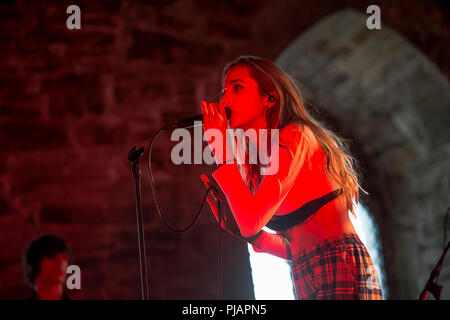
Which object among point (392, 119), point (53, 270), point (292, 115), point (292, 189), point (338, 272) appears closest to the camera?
point (338, 272)

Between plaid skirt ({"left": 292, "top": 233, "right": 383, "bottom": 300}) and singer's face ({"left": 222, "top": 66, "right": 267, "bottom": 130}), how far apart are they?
45 centimetres

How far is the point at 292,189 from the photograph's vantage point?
53.1 inches

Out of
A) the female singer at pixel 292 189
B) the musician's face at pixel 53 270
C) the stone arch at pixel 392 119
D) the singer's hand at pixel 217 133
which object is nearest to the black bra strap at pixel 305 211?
the female singer at pixel 292 189

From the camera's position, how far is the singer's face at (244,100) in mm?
1445

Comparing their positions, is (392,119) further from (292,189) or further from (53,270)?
(53,270)

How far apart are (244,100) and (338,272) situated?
0.60m

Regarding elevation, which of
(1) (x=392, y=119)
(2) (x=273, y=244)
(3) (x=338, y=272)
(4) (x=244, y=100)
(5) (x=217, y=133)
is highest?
(1) (x=392, y=119)

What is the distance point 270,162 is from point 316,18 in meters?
1.79

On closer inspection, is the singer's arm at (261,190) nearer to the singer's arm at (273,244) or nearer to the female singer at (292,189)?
the female singer at (292,189)

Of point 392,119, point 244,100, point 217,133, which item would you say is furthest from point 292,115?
point 392,119

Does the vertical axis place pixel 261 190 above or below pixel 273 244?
above

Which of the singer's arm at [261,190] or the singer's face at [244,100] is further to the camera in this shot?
the singer's face at [244,100]

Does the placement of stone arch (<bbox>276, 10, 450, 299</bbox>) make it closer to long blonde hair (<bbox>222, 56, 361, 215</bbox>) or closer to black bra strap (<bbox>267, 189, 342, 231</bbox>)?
long blonde hair (<bbox>222, 56, 361, 215</bbox>)
